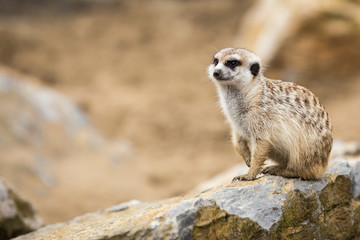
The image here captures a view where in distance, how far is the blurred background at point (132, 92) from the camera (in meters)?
7.30

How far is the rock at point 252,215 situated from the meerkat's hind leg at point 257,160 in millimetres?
76

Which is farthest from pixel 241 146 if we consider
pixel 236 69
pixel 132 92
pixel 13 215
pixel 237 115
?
pixel 132 92

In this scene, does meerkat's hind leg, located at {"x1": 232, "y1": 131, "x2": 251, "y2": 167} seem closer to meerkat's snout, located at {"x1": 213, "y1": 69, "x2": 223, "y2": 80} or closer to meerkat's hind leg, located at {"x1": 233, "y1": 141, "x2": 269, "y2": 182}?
meerkat's hind leg, located at {"x1": 233, "y1": 141, "x2": 269, "y2": 182}

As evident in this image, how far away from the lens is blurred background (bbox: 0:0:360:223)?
7.30 meters

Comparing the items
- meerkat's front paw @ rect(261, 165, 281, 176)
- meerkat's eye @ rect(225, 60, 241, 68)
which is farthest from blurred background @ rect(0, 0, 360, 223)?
meerkat's eye @ rect(225, 60, 241, 68)

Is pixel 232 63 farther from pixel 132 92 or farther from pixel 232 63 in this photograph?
pixel 132 92

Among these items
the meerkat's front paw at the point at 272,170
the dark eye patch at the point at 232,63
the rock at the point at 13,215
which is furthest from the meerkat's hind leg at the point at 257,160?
the rock at the point at 13,215

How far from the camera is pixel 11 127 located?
7.57m

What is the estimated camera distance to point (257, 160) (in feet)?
10.8

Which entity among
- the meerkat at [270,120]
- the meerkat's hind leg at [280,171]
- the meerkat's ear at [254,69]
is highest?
the meerkat's ear at [254,69]

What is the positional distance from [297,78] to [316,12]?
1.15 meters

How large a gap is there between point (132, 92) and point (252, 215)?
690 cm

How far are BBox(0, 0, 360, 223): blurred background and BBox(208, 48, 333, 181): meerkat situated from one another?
142 inches

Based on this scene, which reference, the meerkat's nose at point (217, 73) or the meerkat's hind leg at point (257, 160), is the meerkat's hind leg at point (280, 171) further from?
the meerkat's nose at point (217, 73)
